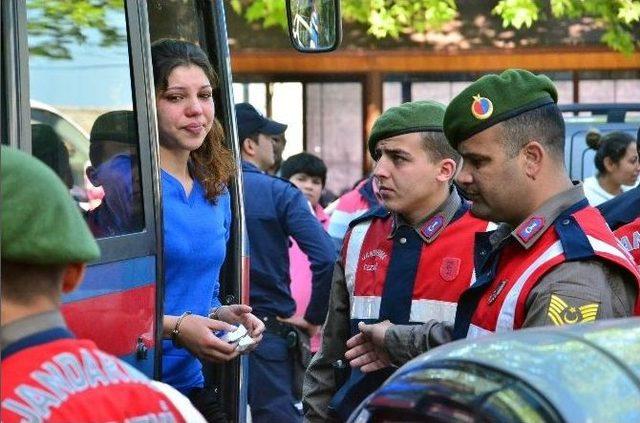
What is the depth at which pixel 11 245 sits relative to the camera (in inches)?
104

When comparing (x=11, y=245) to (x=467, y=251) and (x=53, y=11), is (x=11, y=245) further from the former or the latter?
(x=467, y=251)

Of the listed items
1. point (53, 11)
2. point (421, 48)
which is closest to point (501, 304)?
point (53, 11)

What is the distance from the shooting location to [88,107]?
4.74 metres

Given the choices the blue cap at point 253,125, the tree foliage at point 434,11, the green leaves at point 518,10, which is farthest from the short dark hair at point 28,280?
the green leaves at point 518,10

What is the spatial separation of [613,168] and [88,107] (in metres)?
7.57

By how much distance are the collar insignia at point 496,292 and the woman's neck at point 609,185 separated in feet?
26.0

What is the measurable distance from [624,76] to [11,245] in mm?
21287

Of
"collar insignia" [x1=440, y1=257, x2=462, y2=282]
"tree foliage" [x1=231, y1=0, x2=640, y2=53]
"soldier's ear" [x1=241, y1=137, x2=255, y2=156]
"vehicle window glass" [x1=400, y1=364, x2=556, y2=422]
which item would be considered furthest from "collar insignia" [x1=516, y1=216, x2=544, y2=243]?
"tree foliage" [x1=231, y1=0, x2=640, y2=53]

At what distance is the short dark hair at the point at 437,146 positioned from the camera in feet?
17.3

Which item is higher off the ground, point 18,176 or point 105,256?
point 18,176

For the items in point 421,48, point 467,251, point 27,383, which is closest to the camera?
point 27,383

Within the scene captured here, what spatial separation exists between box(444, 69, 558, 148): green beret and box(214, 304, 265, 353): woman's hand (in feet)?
4.51

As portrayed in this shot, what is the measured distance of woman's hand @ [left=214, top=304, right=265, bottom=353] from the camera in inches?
211

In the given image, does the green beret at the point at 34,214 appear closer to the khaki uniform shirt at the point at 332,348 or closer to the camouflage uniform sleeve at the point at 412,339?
the camouflage uniform sleeve at the point at 412,339
